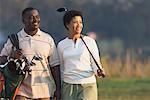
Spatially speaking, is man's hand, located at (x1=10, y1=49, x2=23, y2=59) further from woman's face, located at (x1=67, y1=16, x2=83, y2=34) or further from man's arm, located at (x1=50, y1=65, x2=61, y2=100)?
woman's face, located at (x1=67, y1=16, x2=83, y2=34)

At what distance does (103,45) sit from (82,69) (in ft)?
113

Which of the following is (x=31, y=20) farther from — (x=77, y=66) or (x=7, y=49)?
(x=77, y=66)

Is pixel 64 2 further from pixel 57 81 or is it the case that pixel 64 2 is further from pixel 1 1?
pixel 57 81

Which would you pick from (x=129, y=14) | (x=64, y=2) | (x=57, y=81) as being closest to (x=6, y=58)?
(x=57, y=81)

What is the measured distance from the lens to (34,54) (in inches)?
281

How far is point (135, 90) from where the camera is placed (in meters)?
15.7

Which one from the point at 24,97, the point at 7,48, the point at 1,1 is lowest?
the point at 24,97

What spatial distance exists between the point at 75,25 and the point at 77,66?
1.50 ft

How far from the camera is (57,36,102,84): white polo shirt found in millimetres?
7258

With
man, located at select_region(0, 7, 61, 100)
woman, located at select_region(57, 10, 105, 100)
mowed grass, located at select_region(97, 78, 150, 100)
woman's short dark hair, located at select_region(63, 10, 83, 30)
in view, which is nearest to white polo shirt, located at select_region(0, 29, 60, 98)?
man, located at select_region(0, 7, 61, 100)

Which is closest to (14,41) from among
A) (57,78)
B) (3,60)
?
(3,60)

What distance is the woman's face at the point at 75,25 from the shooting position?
733 centimetres

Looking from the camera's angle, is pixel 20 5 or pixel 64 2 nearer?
pixel 64 2

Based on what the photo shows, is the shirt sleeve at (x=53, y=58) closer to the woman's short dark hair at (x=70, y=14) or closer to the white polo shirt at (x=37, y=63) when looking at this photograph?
the white polo shirt at (x=37, y=63)
